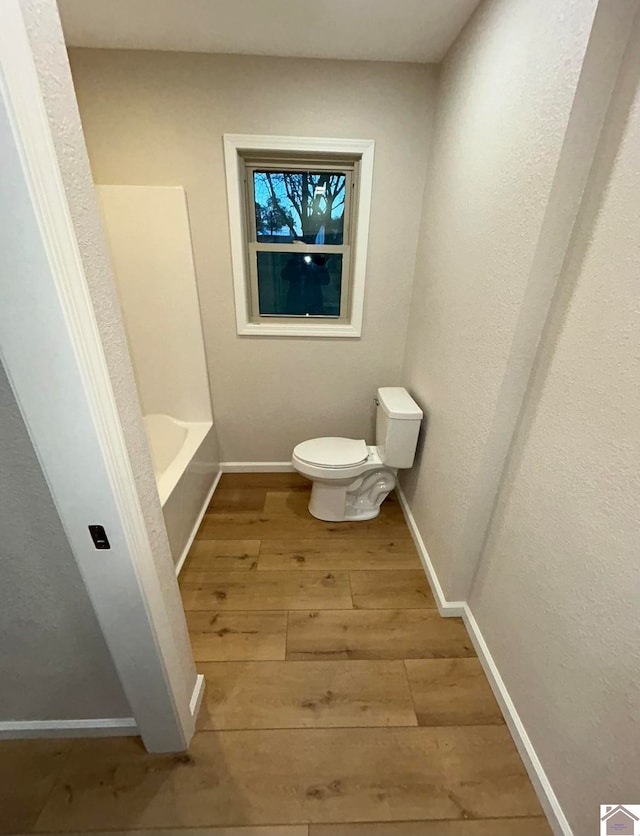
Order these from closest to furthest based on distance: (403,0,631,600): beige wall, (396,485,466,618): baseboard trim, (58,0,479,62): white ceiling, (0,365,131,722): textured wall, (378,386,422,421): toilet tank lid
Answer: (0,365,131,722): textured wall, (403,0,631,600): beige wall, (58,0,479,62): white ceiling, (396,485,466,618): baseboard trim, (378,386,422,421): toilet tank lid

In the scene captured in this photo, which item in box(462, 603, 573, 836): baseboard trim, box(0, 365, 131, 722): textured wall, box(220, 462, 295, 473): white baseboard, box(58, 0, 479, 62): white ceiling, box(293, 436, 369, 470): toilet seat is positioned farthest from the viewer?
box(220, 462, 295, 473): white baseboard

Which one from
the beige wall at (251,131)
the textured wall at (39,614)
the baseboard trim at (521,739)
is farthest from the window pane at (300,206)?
the baseboard trim at (521,739)

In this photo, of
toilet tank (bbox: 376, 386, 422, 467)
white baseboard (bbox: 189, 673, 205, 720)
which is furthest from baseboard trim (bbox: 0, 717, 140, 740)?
toilet tank (bbox: 376, 386, 422, 467)

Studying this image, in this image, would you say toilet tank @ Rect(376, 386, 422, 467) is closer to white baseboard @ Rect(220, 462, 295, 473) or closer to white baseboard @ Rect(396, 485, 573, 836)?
white baseboard @ Rect(396, 485, 573, 836)

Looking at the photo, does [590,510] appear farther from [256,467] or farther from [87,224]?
[256,467]

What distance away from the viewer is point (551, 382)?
983 mm

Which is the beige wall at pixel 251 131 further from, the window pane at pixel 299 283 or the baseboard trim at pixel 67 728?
the baseboard trim at pixel 67 728

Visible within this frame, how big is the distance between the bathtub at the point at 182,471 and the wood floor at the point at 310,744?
9.9 inches

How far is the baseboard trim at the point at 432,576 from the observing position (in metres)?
1.51

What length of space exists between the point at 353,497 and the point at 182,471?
0.98 meters

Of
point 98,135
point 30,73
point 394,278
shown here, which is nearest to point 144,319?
point 98,135

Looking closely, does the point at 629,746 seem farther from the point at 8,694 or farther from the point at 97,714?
the point at 8,694

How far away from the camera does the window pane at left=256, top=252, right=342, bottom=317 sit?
2.13m

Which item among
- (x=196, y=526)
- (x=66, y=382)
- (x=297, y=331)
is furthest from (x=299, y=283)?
(x=66, y=382)
